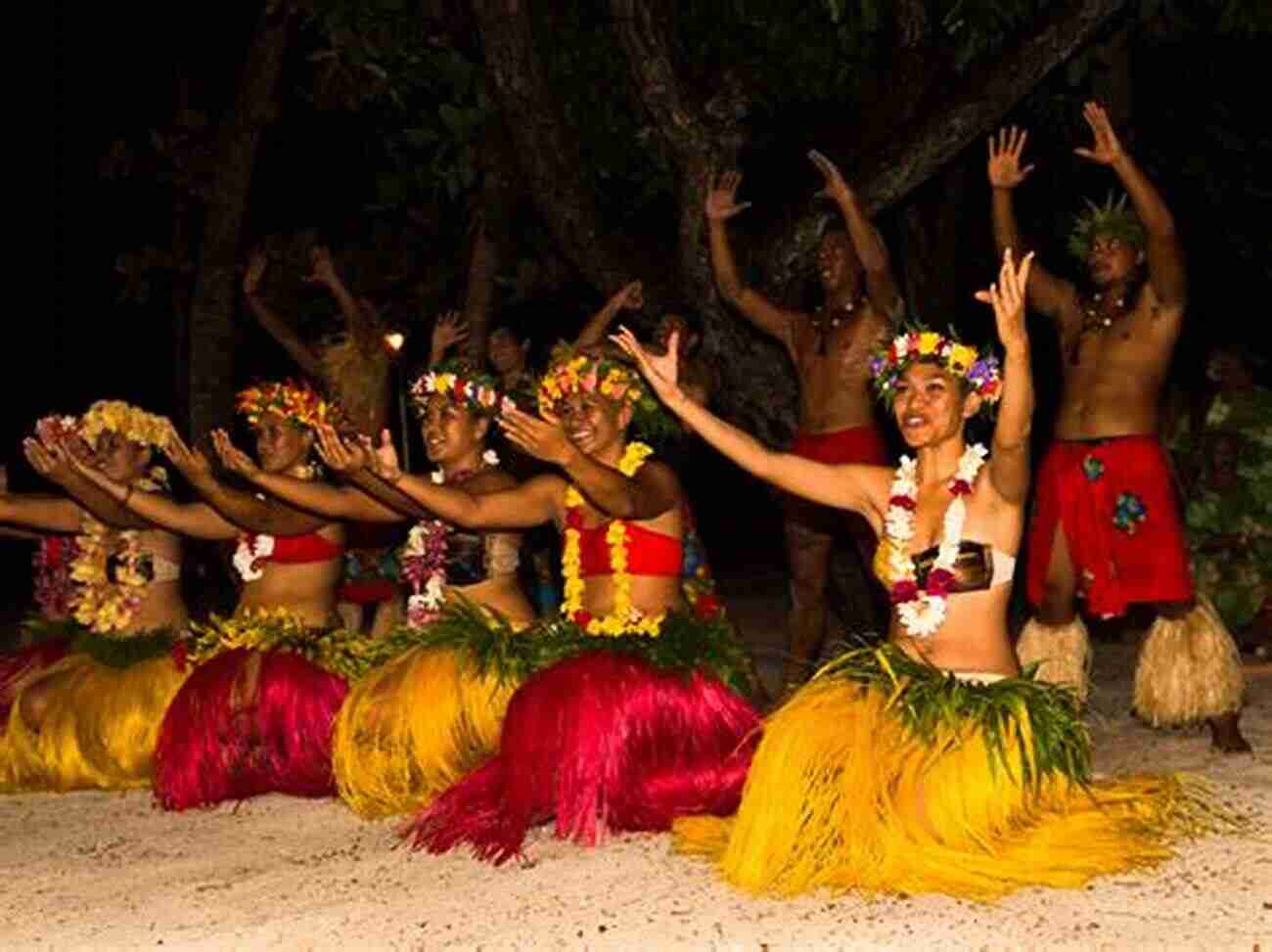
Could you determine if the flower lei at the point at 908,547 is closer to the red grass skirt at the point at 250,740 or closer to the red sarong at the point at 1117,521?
the red sarong at the point at 1117,521

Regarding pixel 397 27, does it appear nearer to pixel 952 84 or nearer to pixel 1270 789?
pixel 952 84

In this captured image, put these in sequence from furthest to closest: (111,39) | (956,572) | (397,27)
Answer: (111,39)
(397,27)
(956,572)

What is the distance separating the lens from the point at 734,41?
727cm

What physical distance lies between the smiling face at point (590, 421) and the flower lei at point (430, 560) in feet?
1.69

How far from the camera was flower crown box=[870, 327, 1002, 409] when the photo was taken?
441cm

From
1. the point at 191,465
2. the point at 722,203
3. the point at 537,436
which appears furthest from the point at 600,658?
the point at 722,203

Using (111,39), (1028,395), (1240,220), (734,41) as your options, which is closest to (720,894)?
(1028,395)

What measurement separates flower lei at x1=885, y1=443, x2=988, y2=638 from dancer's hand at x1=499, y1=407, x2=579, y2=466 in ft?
2.17

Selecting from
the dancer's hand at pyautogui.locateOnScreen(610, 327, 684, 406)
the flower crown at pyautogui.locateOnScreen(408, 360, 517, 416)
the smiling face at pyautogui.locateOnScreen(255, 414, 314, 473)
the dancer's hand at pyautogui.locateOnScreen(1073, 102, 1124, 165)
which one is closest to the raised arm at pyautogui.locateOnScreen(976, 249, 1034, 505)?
the dancer's hand at pyautogui.locateOnScreen(610, 327, 684, 406)

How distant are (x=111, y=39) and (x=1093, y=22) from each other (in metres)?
7.91

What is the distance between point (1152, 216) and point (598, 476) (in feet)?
4.89

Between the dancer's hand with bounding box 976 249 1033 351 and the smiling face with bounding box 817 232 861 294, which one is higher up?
the smiling face with bounding box 817 232 861 294

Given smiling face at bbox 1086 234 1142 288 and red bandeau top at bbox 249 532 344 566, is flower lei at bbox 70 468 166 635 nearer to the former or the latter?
red bandeau top at bbox 249 532 344 566

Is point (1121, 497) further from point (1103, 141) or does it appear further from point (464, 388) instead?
point (464, 388)
